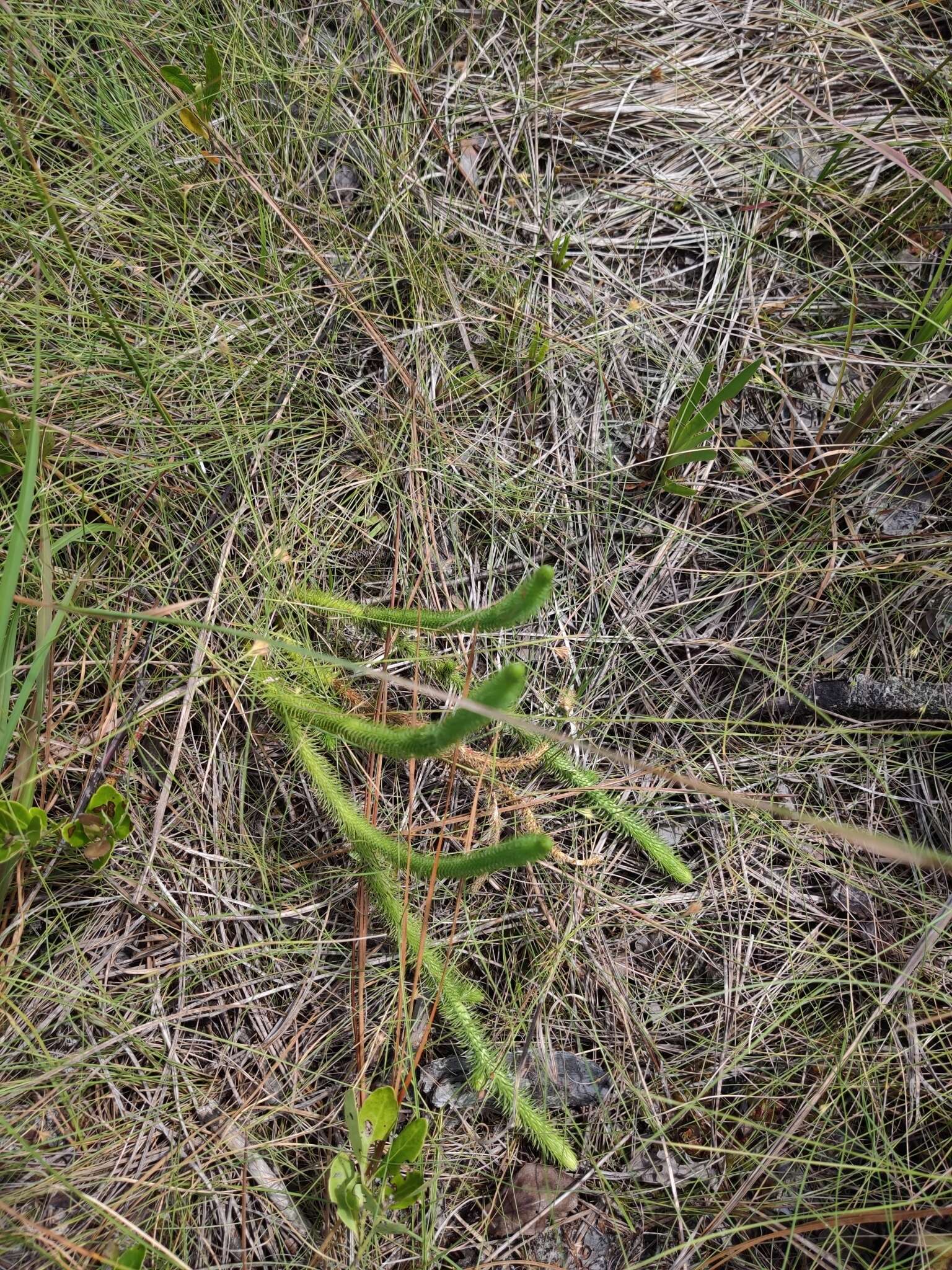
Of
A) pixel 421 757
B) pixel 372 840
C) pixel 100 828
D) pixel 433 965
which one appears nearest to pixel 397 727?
pixel 421 757

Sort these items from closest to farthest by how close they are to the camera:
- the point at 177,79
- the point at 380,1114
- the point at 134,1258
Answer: the point at 134,1258
the point at 380,1114
the point at 177,79

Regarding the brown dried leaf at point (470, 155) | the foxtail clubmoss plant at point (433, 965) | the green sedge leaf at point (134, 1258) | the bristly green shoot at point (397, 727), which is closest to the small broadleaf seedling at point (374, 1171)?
the foxtail clubmoss plant at point (433, 965)

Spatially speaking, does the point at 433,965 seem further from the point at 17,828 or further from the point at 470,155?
the point at 470,155

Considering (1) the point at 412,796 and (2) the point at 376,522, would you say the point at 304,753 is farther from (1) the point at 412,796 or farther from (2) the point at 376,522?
(2) the point at 376,522

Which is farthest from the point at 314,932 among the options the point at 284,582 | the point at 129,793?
the point at 284,582

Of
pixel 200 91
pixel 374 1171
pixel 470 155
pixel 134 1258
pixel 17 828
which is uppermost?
pixel 200 91

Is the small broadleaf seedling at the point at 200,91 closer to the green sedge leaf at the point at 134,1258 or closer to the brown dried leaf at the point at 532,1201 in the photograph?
the green sedge leaf at the point at 134,1258

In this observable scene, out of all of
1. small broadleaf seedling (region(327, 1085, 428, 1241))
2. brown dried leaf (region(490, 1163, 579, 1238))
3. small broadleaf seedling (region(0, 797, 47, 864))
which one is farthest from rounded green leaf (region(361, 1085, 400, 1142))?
small broadleaf seedling (region(0, 797, 47, 864))
